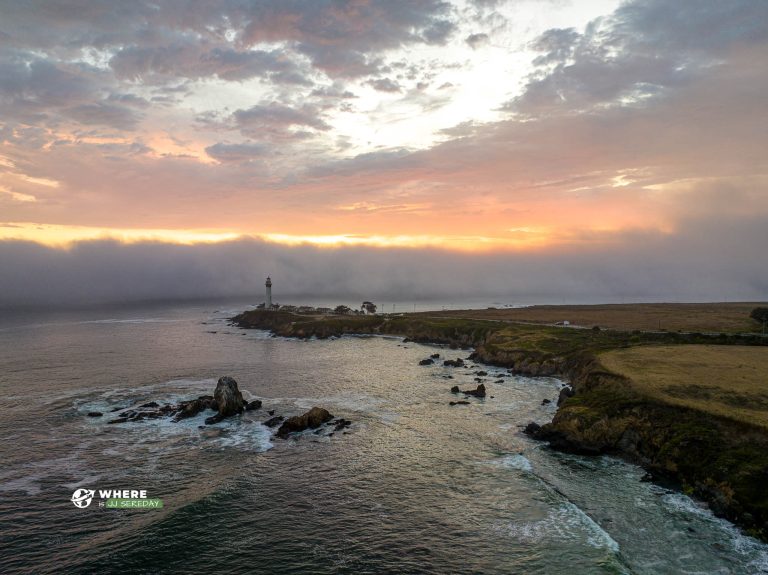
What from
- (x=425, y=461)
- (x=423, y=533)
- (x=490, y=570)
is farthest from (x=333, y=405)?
(x=490, y=570)

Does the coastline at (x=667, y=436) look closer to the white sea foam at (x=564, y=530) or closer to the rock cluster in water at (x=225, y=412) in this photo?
the white sea foam at (x=564, y=530)

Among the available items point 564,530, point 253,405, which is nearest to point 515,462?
point 564,530

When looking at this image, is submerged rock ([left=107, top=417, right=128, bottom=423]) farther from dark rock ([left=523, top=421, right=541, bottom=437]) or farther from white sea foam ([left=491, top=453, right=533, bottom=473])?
dark rock ([left=523, top=421, right=541, bottom=437])

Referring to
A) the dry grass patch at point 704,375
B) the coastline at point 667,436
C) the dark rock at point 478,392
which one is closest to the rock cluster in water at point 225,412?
the dark rock at point 478,392

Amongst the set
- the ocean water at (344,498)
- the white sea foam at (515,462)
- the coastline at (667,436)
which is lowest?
the ocean water at (344,498)

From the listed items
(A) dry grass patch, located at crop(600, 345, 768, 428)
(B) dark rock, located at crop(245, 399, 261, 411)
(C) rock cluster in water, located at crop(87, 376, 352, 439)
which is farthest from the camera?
(B) dark rock, located at crop(245, 399, 261, 411)

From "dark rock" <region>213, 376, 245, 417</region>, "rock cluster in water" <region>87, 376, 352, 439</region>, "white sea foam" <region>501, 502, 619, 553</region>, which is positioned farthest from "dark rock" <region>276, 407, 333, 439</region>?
"white sea foam" <region>501, 502, 619, 553</region>
